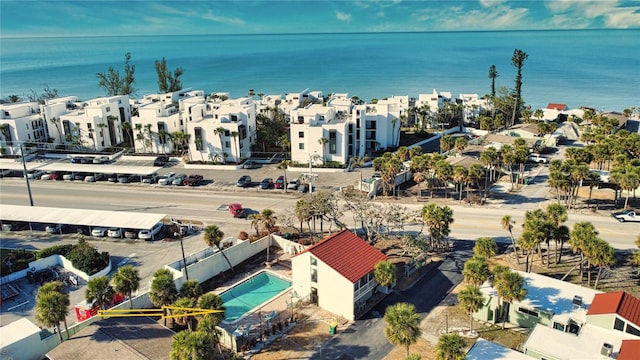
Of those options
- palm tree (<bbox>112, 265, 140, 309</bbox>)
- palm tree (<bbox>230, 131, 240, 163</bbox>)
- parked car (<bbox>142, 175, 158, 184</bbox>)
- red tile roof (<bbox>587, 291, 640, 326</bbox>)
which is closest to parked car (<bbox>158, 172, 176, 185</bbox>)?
parked car (<bbox>142, 175, 158, 184</bbox>)

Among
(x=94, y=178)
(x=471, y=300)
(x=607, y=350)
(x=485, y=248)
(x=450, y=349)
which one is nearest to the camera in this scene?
(x=450, y=349)

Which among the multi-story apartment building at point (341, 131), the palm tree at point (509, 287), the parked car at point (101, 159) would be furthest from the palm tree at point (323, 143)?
the palm tree at point (509, 287)

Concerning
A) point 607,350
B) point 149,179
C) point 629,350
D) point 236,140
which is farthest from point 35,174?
point 629,350

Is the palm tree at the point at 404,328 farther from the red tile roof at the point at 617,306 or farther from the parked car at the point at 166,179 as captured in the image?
the parked car at the point at 166,179

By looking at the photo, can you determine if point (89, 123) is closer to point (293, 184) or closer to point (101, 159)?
point (101, 159)

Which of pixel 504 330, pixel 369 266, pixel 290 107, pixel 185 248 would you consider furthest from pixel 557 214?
pixel 290 107

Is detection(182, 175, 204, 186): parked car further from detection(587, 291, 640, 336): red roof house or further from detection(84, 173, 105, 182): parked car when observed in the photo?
detection(587, 291, 640, 336): red roof house
